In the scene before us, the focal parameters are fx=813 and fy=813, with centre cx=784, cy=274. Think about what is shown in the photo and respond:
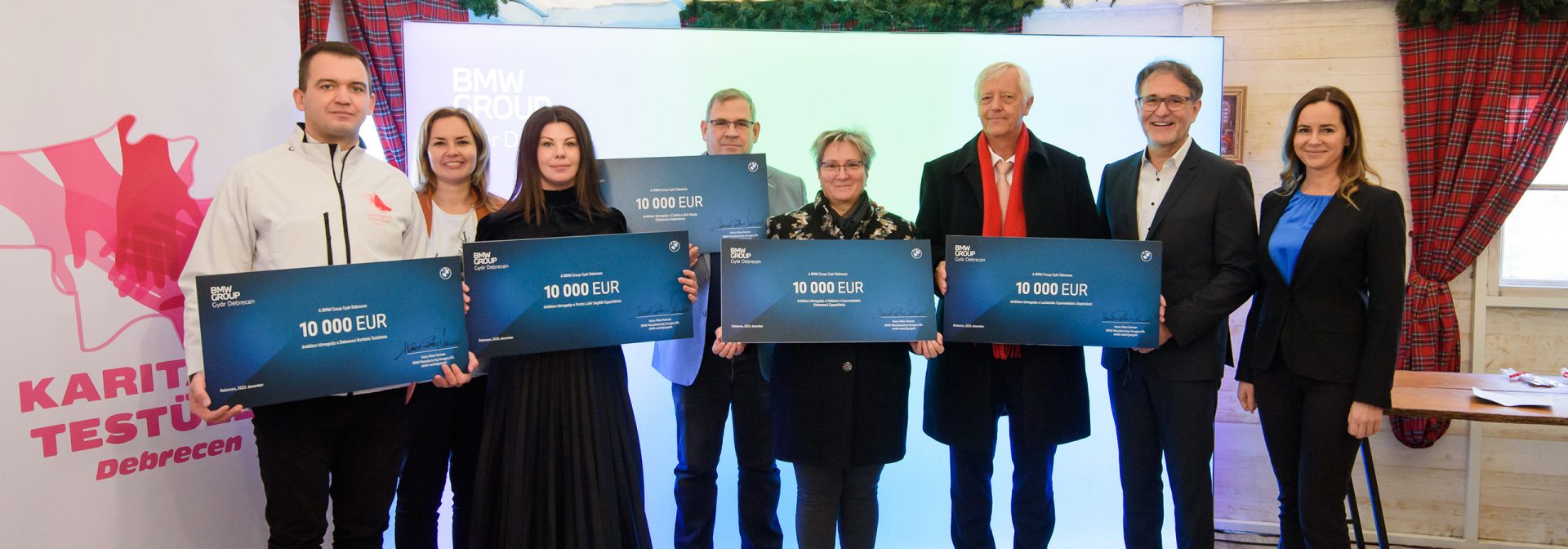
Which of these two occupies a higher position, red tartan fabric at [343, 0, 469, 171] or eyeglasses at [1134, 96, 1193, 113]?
red tartan fabric at [343, 0, 469, 171]

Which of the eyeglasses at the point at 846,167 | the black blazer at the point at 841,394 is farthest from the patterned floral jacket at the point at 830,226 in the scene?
the eyeglasses at the point at 846,167

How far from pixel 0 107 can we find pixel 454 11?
6.21 ft

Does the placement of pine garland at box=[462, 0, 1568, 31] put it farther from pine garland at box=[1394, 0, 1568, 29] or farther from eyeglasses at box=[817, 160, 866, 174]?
eyeglasses at box=[817, 160, 866, 174]

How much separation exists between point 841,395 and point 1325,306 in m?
1.42

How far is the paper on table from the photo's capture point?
275 cm

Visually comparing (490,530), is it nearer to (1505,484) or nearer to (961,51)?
(961,51)

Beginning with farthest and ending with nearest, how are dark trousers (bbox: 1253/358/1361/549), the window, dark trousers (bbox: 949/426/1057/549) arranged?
Result: the window, dark trousers (bbox: 949/426/1057/549), dark trousers (bbox: 1253/358/1361/549)

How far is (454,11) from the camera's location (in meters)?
3.71

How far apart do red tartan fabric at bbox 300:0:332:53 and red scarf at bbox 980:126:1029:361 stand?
259cm

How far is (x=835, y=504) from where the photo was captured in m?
2.47

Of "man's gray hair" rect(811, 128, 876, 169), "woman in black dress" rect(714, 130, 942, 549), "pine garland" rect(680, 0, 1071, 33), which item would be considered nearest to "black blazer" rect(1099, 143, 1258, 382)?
"woman in black dress" rect(714, 130, 942, 549)

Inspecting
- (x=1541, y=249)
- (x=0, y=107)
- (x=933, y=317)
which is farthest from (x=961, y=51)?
(x=0, y=107)

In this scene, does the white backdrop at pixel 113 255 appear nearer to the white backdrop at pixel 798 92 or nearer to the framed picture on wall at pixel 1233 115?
the white backdrop at pixel 798 92

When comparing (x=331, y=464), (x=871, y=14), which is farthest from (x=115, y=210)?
(x=871, y=14)
